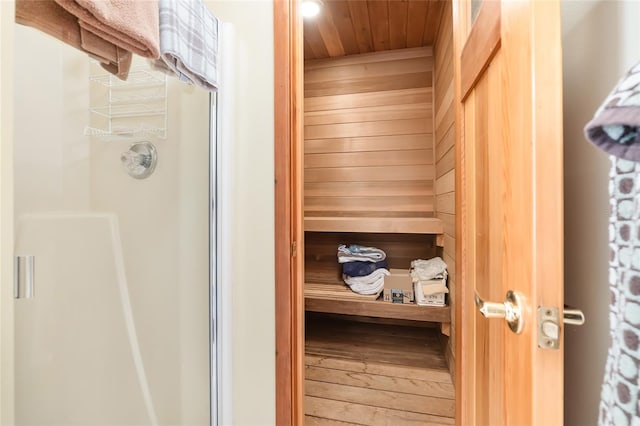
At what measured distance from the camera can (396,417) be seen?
5.16 ft

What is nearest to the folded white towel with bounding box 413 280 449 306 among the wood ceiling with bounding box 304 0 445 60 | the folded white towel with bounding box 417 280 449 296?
the folded white towel with bounding box 417 280 449 296

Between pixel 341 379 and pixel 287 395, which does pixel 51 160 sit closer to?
pixel 287 395

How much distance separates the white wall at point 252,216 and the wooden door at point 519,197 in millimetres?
725

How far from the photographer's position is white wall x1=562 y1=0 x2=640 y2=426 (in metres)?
0.49

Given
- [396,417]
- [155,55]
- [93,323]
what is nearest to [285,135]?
[155,55]

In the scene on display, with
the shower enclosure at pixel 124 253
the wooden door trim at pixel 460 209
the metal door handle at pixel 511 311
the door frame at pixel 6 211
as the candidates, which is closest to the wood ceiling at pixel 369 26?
the wooden door trim at pixel 460 209

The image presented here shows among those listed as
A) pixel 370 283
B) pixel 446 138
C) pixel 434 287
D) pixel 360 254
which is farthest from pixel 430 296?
pixel 446 138

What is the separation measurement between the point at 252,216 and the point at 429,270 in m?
1.46

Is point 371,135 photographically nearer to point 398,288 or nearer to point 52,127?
point 398,288

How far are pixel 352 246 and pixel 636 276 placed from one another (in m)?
2.22

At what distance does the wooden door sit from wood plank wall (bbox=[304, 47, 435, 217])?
174 cm

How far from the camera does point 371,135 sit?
2.68 metres

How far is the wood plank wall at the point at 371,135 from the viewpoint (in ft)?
8.41

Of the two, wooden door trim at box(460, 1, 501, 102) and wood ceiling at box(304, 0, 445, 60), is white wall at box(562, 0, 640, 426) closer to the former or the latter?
wooden door trim at box(460, 1, 501, 102)
